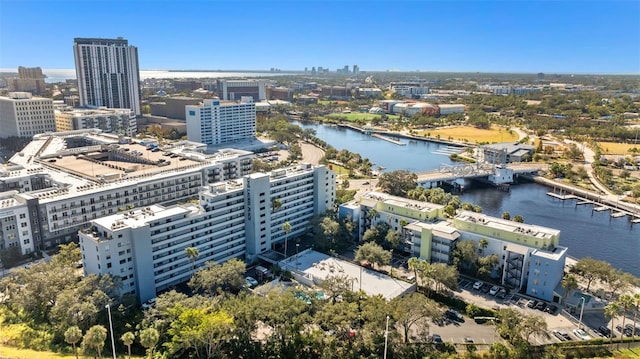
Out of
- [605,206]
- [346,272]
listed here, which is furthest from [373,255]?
[605,206]

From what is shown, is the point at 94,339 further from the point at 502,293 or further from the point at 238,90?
the point at 238,90

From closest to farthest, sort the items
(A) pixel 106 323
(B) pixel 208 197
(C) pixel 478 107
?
(A) pixel 106 323 < (B) pixel 208 197 < (C) pixel 478 107

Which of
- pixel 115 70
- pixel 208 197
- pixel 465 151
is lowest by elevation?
pixel 465 151

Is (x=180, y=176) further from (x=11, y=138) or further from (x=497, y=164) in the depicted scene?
(x=497, y=164)

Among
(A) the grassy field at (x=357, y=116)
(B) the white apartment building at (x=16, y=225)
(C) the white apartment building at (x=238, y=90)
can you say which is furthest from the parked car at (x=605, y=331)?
(C) the white apartment building at (x=238, y=90)

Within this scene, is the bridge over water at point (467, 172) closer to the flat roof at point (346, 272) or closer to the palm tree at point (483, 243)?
the palm tree at point (483, 243)

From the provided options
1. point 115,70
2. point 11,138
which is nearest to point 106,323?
point 11,138
